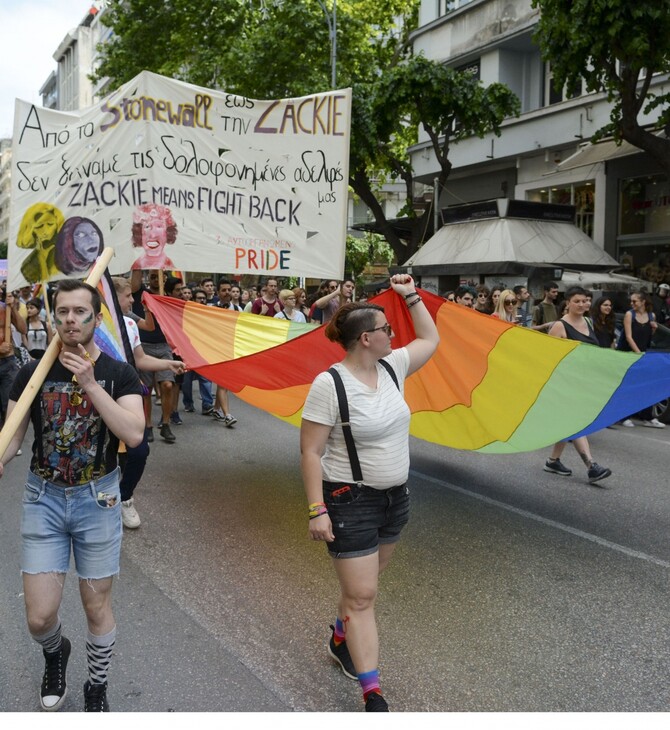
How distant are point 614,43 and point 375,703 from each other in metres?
12.8

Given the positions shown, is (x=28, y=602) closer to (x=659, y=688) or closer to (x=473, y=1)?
(x=659, y=688)

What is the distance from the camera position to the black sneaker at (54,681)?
3236 millimetres

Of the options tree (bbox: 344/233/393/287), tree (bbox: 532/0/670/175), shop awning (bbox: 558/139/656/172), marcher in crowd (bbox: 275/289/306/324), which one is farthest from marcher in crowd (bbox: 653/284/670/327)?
tree (bbox: 344/233/393/287)

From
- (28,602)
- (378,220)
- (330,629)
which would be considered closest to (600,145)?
(378,220)

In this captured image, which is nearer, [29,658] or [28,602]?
[28,602]

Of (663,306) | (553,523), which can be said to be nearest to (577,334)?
(553,523)

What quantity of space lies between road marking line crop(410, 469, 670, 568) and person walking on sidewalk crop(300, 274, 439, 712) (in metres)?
2.54

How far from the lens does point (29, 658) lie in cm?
376

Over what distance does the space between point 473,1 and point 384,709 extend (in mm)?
24244

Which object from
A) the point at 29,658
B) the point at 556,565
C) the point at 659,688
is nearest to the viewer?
Result: the point at 659,688

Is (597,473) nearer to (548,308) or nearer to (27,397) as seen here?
(548,308)

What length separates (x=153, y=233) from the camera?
285 inches

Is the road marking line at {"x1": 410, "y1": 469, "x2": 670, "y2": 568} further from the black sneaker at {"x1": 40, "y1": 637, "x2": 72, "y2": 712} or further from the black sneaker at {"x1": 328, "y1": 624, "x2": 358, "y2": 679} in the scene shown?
the black sneaker at {"x1": 40, "y1": 637, "x2": 72, "y2": 712}

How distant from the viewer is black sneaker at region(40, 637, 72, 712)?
324cm
